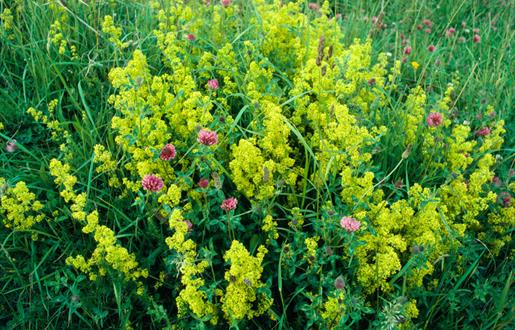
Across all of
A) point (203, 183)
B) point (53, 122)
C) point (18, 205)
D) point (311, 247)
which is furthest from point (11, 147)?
point (311, 247)

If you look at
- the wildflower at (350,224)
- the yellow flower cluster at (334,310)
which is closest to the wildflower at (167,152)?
the wildflower at (350,224)

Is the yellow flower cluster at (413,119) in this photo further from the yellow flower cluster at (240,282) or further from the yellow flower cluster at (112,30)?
the yellow flower cluster at (112,30)

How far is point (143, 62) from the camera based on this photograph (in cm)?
231

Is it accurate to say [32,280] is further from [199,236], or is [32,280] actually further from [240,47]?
[240,47]

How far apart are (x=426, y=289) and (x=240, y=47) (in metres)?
1.82

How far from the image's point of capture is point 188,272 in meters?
1.76

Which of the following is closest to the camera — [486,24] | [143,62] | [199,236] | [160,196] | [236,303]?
[236,303]

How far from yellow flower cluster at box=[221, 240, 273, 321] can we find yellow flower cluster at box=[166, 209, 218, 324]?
0.27 ft

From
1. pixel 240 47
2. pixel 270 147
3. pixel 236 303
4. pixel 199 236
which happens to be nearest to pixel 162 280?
pixel 199 236

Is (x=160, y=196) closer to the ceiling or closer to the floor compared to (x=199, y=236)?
closer to the ceiling

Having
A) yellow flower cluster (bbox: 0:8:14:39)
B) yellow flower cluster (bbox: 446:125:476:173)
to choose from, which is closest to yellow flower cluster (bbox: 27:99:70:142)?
yellow flower cluster (bbox: 0:8:14:39)

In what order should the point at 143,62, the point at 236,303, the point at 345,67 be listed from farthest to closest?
the point at 345,67 < the point at 143,62 < the point at 236,303

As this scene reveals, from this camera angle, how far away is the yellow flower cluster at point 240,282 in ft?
5.78

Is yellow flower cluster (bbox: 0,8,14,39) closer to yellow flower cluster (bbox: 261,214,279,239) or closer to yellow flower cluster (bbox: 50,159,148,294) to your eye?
yellow flower cluster (bbox: 50,159,148,294)
